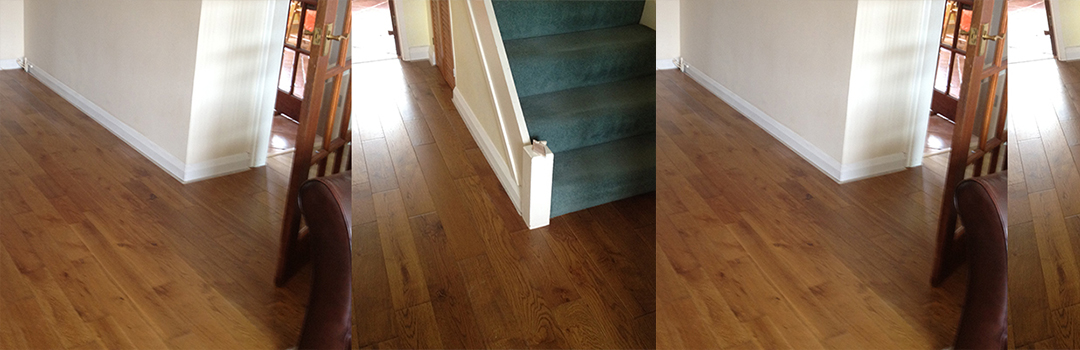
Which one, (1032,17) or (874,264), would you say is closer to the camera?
(1032,17)

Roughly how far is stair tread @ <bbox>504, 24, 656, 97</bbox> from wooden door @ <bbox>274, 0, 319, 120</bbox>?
0.52 m

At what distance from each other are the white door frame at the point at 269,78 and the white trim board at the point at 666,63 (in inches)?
Result: 26.5

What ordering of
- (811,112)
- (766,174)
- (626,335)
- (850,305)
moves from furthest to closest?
(626,335)
(850,305)
(766,174)
(811,112)

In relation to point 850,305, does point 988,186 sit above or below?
above

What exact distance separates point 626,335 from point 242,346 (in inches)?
32.4

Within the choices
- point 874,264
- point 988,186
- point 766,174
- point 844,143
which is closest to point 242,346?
point 766,174

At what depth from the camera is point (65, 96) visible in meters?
1.10

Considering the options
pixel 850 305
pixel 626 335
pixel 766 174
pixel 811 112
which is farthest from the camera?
pixel 626 335

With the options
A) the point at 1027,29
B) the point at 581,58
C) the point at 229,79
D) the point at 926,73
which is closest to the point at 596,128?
the point at 581,58

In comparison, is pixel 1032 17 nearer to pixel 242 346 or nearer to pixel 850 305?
pixel 850 305

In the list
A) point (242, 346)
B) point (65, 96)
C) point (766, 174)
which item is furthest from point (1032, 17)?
point (65, 96)

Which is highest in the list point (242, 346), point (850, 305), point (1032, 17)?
point (1032, 17)

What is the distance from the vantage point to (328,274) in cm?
122

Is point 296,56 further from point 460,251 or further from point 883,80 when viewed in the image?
point 883,80
